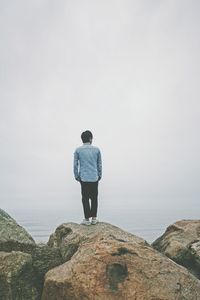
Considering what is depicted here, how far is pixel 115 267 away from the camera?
7.29 m

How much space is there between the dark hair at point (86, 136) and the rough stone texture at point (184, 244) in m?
4.20

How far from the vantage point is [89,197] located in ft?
38.7

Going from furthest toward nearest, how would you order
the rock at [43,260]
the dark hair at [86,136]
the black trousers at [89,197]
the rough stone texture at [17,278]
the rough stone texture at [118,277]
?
the dark hair at [86,136]
the black trousers at [89,197]
the rock at [43,260]
the rough stone texture at [17,278]
the rough stone texture at [118,277]

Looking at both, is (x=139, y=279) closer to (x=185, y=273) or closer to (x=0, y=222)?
(x=185, y=273)

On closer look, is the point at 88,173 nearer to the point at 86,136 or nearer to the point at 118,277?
the point at 86,136

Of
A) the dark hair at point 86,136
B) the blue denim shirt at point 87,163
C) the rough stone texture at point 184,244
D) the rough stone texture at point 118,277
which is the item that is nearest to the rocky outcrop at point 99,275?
the rough stone texture at point 118,277

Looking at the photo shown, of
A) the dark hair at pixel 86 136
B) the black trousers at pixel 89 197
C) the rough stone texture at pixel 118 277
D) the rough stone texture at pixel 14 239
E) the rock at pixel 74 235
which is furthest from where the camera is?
the dark hair at pixel 86 136

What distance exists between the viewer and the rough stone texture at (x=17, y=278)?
24.9 feet

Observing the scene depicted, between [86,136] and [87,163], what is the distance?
937 millimetres

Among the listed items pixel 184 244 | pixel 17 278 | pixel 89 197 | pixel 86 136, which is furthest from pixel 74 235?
pixel 86 136

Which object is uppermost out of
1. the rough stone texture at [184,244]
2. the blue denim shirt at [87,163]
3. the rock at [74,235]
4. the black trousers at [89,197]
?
the blue denim shirt at [87,163]

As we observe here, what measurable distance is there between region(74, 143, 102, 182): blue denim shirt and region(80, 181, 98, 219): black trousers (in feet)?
0.62

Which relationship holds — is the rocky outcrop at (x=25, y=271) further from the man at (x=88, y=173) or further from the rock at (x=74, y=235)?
the man at (x=88, y=173)

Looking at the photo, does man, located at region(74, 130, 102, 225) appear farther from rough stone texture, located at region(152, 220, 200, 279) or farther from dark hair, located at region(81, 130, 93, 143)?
rough stone texture, located at region(152, 220, 200, 279)
